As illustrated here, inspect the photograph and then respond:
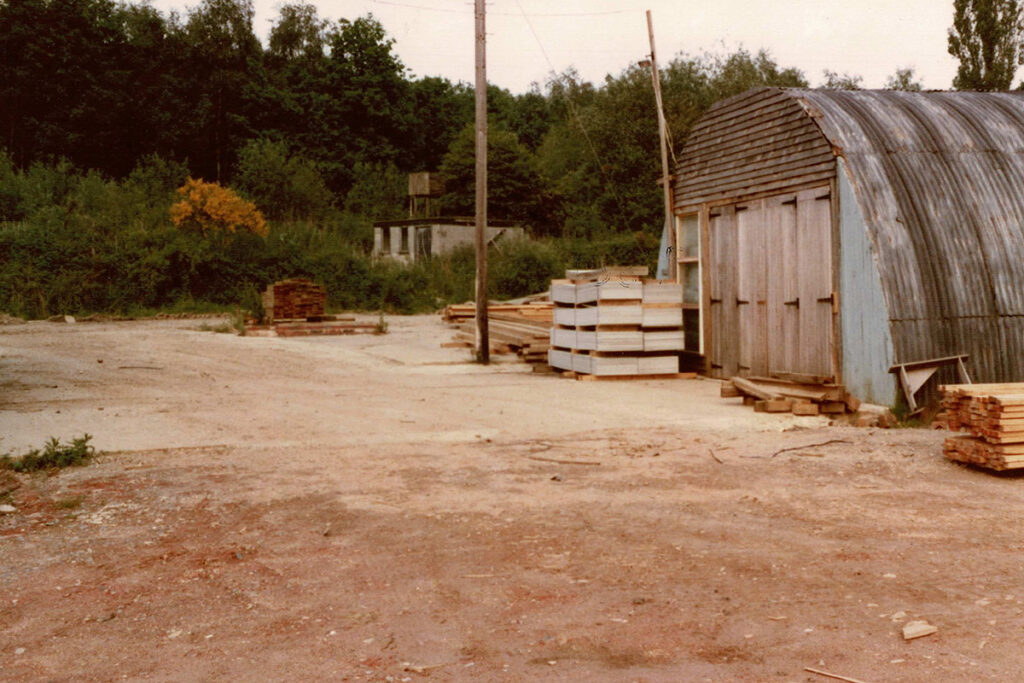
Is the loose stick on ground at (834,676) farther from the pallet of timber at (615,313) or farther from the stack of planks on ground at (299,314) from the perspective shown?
the stack of planks on ground at (299,314)

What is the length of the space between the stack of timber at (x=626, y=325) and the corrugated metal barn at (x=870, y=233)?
0.96m

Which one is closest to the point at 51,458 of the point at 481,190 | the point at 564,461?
the point at 564,461

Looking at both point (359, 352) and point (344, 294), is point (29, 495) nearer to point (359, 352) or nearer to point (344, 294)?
point (359, 352)

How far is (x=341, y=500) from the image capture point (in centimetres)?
729

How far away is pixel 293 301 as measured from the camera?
27.4 m

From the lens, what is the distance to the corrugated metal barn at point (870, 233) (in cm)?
1206

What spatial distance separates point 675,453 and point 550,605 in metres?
4.45

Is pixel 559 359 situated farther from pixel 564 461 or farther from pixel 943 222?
pixel 564 461

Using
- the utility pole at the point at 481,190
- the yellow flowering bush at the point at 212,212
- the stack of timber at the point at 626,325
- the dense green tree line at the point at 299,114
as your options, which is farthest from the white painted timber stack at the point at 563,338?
the dense green tree line at the point at 299,114

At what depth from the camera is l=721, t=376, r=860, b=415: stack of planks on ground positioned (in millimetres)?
11570

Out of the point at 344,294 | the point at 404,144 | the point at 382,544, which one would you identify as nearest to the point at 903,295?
the point at 382,544

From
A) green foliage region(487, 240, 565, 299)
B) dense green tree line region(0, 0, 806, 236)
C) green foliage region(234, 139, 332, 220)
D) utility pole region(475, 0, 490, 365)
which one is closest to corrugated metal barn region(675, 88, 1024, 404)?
utility pole region(475, 0, 490, 365)

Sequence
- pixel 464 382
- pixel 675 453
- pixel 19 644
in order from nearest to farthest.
Result: pixel 19 644, pixel 675 453, pixel 464 382

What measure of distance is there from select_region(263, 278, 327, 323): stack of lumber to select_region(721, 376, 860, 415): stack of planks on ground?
17.1 metres
